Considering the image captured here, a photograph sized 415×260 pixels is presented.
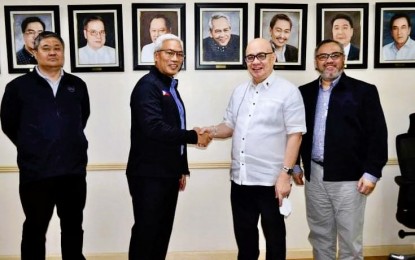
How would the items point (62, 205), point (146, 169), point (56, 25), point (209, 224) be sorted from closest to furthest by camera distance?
point (146, 169)
point (62, 205)
point (56, 25)
point (209, 224)

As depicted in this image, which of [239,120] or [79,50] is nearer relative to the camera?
[239,120]

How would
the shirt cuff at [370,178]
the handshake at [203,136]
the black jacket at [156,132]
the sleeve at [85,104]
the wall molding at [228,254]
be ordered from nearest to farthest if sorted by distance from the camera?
1. the black jacket at [156,132]
2. the shirt cuff at [370,178]
3. the handshake at [203,136]
4. the sleeve at [85,104]
5. the wall molding at [228,254]

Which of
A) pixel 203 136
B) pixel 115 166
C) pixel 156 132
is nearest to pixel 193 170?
pixel 115 166

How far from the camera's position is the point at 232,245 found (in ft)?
10.2

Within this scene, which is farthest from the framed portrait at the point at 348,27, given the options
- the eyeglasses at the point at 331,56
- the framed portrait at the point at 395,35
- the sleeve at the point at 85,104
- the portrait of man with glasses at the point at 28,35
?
the portrait of man with glasses at the point at 28,35

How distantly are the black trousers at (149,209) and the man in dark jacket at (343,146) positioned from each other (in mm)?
844

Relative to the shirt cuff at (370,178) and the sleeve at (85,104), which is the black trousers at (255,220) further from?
the sleeve at (85,104)

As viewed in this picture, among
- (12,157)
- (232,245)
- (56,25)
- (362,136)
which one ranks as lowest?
(232,245)

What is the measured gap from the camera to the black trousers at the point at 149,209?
2.17m

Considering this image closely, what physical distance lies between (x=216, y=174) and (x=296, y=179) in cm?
75

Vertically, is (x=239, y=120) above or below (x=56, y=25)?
below

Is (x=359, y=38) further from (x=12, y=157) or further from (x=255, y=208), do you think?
(x=12, y=157)

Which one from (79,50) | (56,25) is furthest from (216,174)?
(56,25)

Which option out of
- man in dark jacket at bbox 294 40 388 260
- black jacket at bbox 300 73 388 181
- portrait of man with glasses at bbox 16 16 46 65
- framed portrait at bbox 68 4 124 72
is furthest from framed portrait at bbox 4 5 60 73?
black jacket at bbox 300 73 388 181
